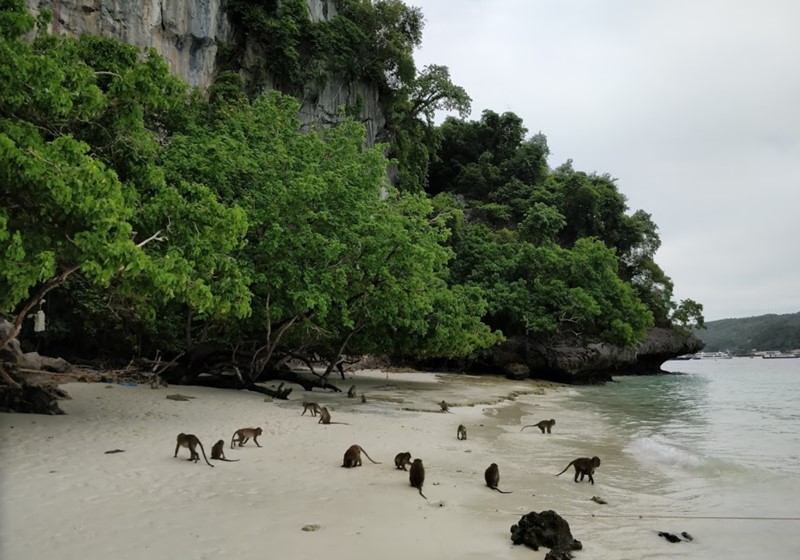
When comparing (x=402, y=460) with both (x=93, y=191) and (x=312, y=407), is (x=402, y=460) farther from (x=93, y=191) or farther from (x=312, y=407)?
(x=93, y=191)

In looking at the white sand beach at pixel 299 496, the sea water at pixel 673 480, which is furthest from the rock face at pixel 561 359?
the white sand beach at pixel 299 496

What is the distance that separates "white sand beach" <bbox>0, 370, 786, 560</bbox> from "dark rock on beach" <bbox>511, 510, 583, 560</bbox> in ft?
0.38

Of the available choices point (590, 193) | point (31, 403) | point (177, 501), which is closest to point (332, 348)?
point (31, 403)

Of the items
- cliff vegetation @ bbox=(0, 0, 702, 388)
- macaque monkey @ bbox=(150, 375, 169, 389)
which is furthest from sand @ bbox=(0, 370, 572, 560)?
macaque monkey @ bbox=(150, 375, 169, 389)

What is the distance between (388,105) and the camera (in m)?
39.5

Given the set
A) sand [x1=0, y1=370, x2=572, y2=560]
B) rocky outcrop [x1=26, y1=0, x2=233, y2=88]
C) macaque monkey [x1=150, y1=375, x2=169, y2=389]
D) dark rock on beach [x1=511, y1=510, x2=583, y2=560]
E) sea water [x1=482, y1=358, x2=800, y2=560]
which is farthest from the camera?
rocky outcrop [x1=26, y1=0, x2=233, y2=88]

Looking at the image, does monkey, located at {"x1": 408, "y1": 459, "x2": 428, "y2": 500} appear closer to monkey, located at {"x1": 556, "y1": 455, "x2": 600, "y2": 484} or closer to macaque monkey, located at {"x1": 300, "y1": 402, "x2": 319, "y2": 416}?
monkey, located at {"x1": 556, "y1": 455, "x2": 600, "y2": 484}

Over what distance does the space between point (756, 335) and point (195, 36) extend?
13348 cm

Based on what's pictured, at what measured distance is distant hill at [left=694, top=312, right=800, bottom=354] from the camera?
4218 inches

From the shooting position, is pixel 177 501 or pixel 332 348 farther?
pixel 332 348

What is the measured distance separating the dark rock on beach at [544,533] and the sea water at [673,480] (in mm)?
232

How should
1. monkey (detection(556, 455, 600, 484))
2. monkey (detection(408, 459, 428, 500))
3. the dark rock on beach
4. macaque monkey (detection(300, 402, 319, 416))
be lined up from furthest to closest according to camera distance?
macaque monkey (detection(300, 402, 319, 416))
monkey (detection(556, 455, 600, 484))
monkey (detection(408, 459, 428, 500))
the dark rock on beach

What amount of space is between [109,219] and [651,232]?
5055 centimetres

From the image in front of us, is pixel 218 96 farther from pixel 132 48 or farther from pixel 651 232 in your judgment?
pixel 651 232
